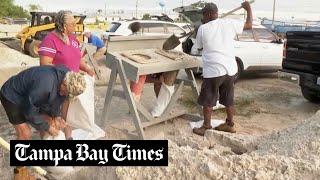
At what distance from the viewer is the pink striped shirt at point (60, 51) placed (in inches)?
201

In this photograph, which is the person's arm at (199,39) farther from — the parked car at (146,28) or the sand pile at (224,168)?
the parked car at (146,28)

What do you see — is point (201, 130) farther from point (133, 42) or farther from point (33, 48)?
point (33, 48)

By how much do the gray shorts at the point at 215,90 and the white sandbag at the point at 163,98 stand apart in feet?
2.10

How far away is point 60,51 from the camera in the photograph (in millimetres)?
5172

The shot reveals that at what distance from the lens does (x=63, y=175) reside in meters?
4.41

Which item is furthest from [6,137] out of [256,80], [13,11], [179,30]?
[13,11]

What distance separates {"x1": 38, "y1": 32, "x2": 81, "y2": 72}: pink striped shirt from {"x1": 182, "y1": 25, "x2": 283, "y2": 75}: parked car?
6388 millimetres

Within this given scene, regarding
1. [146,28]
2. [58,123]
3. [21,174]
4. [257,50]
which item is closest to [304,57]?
[257,50]

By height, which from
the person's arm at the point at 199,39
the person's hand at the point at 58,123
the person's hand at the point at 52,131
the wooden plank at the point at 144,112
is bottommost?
the wooden plank at the point at 144,112

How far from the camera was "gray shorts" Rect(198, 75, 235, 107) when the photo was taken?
5.85 metres

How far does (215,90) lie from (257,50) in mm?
5932

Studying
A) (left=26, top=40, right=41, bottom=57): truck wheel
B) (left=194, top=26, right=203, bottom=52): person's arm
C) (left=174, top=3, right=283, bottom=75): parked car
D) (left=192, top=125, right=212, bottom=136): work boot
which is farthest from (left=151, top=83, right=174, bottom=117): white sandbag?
(left=26, top=40, right=41, bottom=57): truck wheel

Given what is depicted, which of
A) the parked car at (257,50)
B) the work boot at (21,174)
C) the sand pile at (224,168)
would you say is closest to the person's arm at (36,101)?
the work boot at (21,174)

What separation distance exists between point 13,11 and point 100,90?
5857cm
